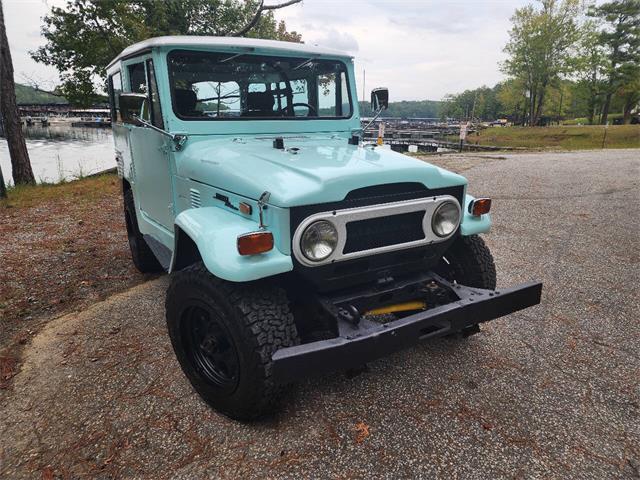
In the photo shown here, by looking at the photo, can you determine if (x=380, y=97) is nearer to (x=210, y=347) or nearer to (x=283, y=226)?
(x=283, y=226)

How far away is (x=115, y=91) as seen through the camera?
4594 millimetres

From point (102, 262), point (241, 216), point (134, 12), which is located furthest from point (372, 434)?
point (134, 12)

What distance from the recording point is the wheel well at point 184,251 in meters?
2.78

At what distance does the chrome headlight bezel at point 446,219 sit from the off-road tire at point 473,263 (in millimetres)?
475

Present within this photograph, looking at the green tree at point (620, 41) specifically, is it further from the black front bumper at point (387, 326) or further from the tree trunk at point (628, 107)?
the black front bumper at point (387, 326)

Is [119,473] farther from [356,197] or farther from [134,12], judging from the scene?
[134,12]

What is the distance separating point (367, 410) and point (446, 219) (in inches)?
49.4

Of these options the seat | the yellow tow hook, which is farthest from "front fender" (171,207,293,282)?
the seat

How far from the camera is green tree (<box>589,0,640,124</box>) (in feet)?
131

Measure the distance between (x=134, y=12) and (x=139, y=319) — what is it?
1545 centimetres

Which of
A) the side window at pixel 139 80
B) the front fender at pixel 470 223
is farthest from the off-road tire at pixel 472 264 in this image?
the side window at pixel 139 80

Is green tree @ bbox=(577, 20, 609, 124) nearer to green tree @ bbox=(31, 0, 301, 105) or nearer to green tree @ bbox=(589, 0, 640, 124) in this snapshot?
green tree @ bbox=(589, 0, 640, 124)

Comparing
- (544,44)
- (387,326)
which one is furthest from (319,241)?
(544,44)

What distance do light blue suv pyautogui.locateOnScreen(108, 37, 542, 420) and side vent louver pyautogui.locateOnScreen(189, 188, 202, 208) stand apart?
19mm
